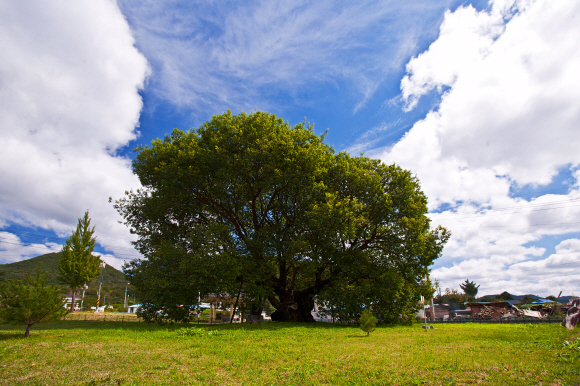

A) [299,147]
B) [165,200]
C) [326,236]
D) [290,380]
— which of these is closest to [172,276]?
[165,200]

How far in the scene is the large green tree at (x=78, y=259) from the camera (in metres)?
31.2

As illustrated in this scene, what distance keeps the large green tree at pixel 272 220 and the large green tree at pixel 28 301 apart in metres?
6.40

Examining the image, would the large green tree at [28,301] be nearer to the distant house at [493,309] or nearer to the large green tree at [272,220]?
the large green tree at [272,220]

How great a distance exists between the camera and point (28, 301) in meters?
10.7

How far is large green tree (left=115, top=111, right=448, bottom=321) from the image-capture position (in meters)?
18.7

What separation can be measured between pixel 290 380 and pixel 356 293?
15112 mm

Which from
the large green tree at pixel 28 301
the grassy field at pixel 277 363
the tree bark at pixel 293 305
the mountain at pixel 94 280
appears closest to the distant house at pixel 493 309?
the tree bark at pixel 293 305

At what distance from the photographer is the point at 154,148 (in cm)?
2041

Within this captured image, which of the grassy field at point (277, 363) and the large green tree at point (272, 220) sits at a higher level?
the large green tree at point (272, 220)

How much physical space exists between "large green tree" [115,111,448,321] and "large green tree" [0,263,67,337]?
6.40 metres

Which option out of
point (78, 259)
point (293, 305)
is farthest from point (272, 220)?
point (78, 259)

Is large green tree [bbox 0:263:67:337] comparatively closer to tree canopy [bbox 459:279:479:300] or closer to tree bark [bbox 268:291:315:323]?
tree bark [bbox 268:291:315:323]

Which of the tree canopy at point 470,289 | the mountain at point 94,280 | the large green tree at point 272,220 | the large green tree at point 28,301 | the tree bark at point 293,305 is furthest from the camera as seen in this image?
the mountain at point 94,280

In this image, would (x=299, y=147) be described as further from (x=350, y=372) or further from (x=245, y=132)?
(x=350, y=372)
